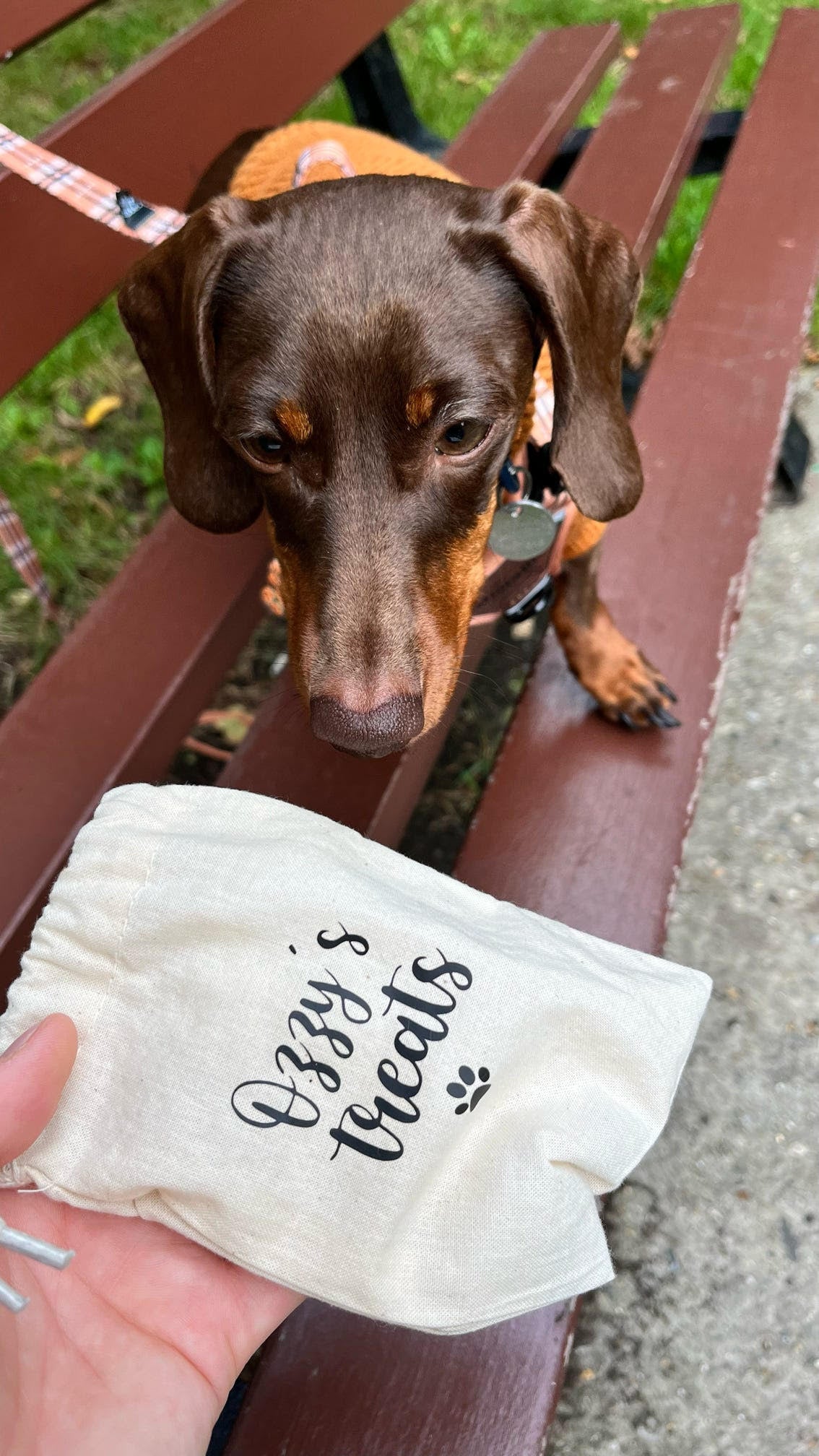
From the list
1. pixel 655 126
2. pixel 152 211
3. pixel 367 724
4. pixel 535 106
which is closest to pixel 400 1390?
pixel 367 724

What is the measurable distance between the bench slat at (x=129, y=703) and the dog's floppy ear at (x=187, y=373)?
272 mm

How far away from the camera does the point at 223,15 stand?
2328 millimetres

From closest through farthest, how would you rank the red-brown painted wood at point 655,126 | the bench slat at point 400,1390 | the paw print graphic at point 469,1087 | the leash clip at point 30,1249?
the leash clip at point 30,1249, the paw print graphic at point 469,1087, the bench slat at point 400,1390, the red-brown painted wood at point 655,126

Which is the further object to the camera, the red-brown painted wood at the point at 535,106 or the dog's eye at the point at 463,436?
the red-brown painted wood at the point at 535,106

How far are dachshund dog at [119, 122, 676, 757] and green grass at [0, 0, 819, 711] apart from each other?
1.56 metres

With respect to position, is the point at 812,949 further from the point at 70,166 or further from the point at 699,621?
the point at 70,166

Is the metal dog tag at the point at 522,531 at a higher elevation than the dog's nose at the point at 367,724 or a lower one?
lower

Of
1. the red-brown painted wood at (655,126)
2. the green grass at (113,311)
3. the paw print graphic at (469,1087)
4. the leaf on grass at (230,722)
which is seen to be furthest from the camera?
the green grass at (113,311)

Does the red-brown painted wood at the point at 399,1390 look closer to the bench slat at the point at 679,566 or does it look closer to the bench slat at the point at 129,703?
the bench slat at the point at 679,566

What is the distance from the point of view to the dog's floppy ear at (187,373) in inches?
64.3

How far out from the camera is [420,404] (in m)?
1.45

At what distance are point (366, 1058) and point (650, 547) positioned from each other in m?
1.30

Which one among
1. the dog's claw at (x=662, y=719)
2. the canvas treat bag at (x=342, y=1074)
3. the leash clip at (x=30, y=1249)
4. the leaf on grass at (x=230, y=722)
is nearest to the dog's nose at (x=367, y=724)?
the canvas treat bag at (x=342, y=1074)

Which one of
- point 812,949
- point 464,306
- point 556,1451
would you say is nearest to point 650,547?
point 464,306
